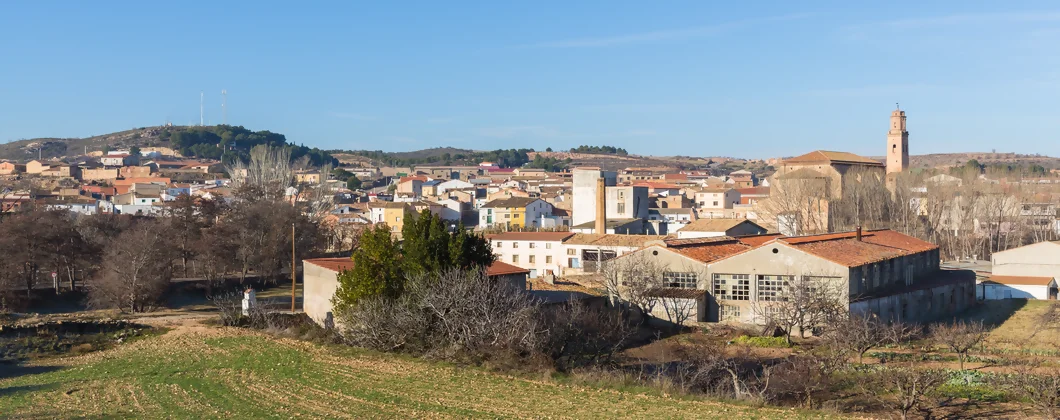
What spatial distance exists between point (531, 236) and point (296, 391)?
105ft

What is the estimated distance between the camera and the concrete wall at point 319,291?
29547 mm

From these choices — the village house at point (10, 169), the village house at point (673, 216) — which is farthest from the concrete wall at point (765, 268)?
the village house at point (10, 169)

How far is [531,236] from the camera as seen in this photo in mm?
51312

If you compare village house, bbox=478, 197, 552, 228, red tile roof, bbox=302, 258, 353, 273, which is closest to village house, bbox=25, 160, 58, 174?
village house, bbox=478, 197, 552, 228

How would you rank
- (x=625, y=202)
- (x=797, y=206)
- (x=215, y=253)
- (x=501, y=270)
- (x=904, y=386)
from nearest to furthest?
(x=904, y=386)
(x=501, y=270)
(x=215, y=253)
(x=797, y=206)
(x=625, y=202)

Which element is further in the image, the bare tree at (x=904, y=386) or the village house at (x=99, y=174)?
the village house at (x=99, y=174)

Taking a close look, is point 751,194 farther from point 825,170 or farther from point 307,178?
point 307,178

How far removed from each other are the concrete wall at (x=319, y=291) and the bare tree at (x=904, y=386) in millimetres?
14878

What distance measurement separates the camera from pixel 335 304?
27.4m

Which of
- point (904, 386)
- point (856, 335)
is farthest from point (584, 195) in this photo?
point (904, 386)

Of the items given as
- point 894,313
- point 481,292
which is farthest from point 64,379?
point 894,313

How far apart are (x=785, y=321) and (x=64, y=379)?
1880 centimetres

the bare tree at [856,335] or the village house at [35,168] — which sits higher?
the village house at [35,168]

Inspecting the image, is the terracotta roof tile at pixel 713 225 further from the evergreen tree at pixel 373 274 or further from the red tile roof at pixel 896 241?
the evergreen tree at pixel 373 274
